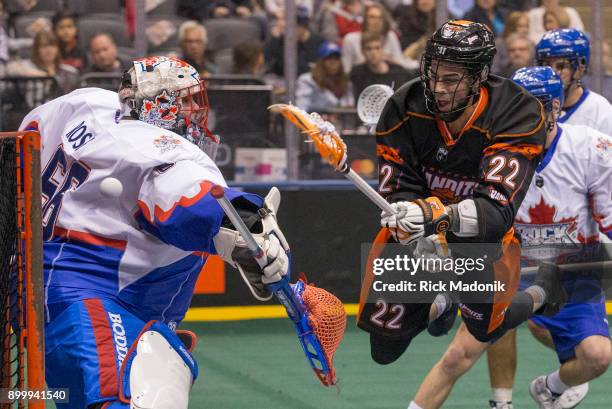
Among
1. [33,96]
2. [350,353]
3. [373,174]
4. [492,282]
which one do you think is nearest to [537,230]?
[492,282]

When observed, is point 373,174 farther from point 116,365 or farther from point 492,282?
point 116,365

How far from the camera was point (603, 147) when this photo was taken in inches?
186

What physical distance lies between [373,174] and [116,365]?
421 cm

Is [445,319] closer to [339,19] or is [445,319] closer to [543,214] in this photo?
[543,214]

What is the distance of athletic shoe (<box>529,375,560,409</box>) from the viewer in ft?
15.9

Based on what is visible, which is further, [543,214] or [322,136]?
[543,214]

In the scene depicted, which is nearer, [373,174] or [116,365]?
[116,365]

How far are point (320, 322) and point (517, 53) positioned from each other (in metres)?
4.35

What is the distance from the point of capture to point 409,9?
7191 millimetres

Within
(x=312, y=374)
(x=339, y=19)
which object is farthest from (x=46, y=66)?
(x=312, y=374)

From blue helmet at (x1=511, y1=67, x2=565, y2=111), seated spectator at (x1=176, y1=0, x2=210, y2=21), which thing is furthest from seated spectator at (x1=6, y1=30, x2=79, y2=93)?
blue helmet at (x1=511, y1=67, x2=565, y2=111)

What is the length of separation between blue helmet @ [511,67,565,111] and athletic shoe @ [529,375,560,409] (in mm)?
1160

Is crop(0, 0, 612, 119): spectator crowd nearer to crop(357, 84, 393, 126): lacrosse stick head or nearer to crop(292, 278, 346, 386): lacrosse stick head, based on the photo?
crop(357, 84, 393, 126): lacrosse stick head

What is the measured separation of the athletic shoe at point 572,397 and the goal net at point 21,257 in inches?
100
